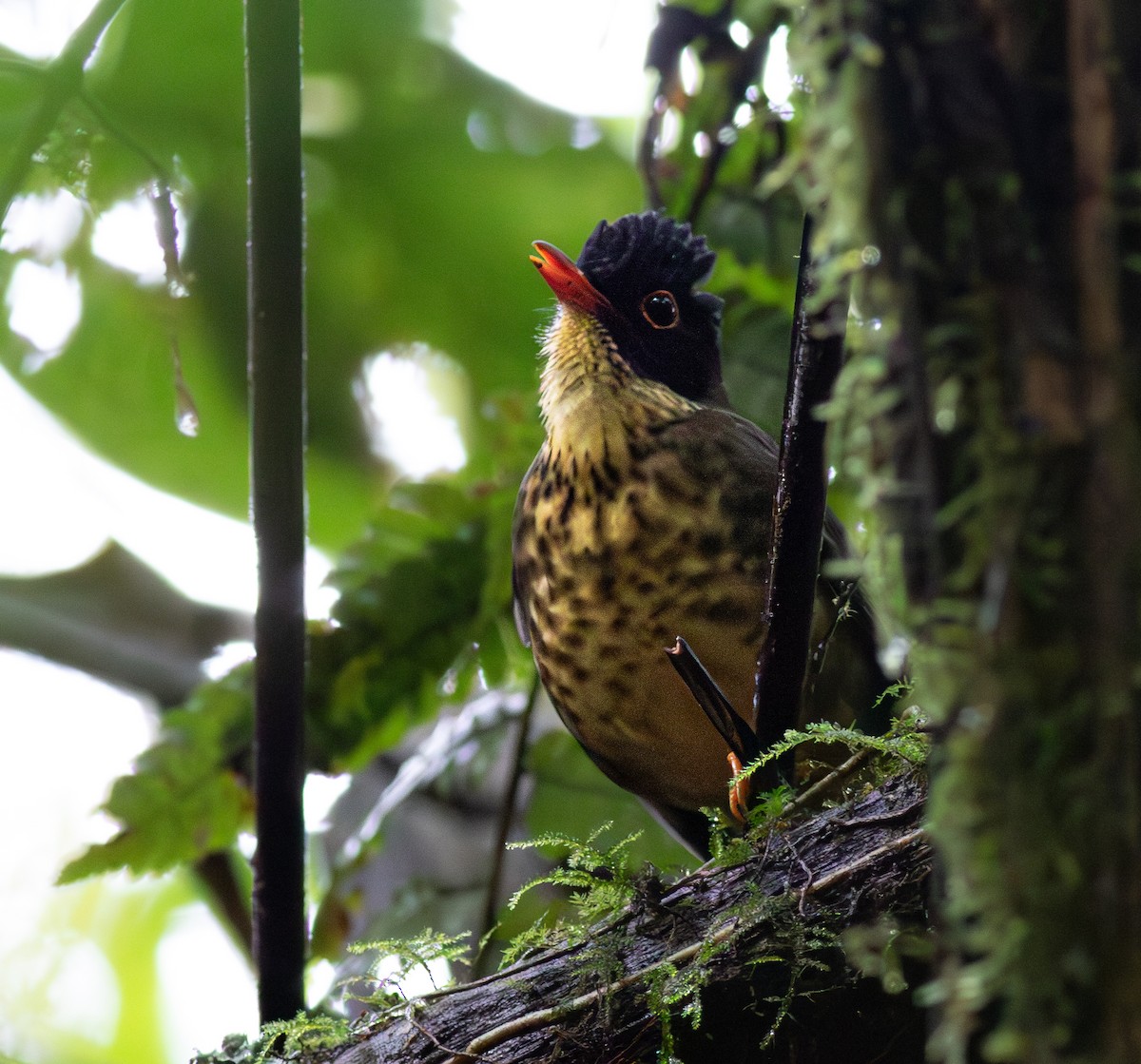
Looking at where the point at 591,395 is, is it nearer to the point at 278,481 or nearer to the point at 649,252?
the point at 649,252

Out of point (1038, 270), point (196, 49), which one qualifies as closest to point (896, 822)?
point (1038, 270)

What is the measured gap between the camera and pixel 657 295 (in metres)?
2.49

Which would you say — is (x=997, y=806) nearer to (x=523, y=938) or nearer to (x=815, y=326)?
(x=815, y=326)

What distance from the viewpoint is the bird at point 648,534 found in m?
2.14

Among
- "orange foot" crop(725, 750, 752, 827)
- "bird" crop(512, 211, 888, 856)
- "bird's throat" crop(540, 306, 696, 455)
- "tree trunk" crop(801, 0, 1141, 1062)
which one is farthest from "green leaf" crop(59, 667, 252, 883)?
"tree trunk" crop(801, 0, 1141, 1062)

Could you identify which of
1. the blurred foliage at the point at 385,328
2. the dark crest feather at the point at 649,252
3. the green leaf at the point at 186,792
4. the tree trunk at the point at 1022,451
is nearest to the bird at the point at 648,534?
the dark crest feather at the point at 649,252

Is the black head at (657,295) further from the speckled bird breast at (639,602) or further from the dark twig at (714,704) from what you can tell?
the dark twig at (714,704)

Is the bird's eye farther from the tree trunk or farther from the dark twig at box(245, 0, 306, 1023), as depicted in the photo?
the tree trunk

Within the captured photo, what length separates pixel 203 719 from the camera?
2434 millimetres

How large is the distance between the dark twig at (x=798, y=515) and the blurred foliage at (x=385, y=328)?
3.81 feet

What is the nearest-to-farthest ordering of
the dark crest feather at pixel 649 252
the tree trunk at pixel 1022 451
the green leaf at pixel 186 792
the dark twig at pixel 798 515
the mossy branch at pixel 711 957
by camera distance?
the tree trunk at pixel 1022 451 → the dark twig at pixel 798 515 → the mossy branch at pixel 711 957 → the green leaf at pixel 186 792 → the dark crest feather at pixel 649 252

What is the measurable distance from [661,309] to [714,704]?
1.39 metres

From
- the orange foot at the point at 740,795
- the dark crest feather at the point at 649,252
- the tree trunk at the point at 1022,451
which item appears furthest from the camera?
the dark crest feather at the point at 649,252

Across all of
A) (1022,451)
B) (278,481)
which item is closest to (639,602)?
(278,481)
